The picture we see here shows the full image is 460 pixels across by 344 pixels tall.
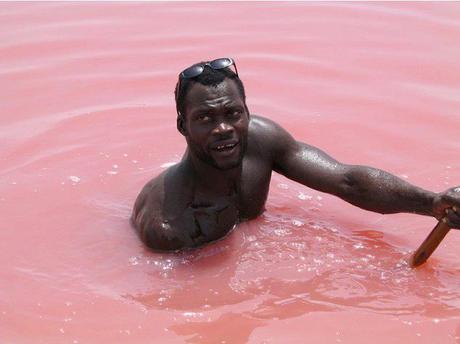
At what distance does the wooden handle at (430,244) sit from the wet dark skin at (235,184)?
16 cm

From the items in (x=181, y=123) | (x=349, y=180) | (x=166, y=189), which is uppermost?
(x=181, y=123)

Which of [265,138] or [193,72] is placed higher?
[193,72]

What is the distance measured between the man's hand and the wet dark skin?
203mm

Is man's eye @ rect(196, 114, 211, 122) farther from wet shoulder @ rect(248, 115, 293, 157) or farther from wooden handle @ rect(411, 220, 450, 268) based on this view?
wooden handle @ rect(411, 220, 450, 268)

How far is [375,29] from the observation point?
273 inches

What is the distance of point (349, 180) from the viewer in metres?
4.14

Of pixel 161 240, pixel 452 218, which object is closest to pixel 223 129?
pixel 161 240

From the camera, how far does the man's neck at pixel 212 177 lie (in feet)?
13.5

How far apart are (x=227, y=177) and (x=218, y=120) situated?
44 cm

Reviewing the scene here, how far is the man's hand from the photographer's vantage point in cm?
358

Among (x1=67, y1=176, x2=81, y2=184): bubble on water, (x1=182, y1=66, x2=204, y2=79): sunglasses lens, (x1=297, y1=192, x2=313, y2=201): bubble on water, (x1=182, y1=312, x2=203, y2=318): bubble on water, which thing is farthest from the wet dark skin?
(x1=67, y1=176, x2=81, y2=184): bubble on water

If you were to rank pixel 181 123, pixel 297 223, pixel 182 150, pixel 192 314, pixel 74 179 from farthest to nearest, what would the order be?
1. pixel 182 150
2. pixel 74 179
3. pixel 297 223
4. pixel 181 123
5. pixel 192 314

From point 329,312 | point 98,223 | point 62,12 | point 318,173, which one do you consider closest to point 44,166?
point 98,223

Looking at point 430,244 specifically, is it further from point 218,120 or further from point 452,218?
point 218,120
